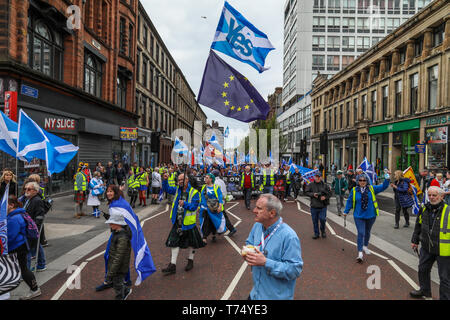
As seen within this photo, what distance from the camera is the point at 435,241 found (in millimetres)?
4230

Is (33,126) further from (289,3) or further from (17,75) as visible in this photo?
(289,3)

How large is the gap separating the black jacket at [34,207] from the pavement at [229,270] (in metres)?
1.11

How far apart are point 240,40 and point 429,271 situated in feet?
18.3

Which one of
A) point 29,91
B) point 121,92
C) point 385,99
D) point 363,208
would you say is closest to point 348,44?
point 385,99

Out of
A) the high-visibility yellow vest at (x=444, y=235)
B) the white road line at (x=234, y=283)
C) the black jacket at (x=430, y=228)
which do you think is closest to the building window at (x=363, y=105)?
the black jacket at (x=430, y=228)

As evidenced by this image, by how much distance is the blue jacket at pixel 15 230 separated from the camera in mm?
4215

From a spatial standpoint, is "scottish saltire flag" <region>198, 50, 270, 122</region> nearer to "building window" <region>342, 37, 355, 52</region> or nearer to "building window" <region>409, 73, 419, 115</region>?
"building window" <region>409, 73, 419, 115</region>

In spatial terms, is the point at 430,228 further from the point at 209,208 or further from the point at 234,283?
the point at 209,208

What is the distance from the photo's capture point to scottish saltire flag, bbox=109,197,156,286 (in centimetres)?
450

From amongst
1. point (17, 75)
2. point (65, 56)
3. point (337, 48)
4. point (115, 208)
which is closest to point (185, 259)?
point (115, 208)

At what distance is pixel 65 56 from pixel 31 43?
2941 millimetres

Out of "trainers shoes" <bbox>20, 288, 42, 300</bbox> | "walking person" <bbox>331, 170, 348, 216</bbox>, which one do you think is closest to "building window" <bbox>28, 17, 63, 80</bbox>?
"trainers shoes" <bbox>20, 288, 42, 300</bbox>

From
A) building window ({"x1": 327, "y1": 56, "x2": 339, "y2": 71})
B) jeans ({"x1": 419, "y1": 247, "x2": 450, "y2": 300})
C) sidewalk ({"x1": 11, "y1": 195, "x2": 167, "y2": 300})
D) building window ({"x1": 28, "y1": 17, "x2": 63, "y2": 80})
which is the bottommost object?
sidewalk ({"x1": 11, "y1": 195, "x2": 167, "y2": 300})

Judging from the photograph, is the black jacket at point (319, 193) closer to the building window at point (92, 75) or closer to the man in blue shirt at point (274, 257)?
the man in blue shirt at point (274, 257)
